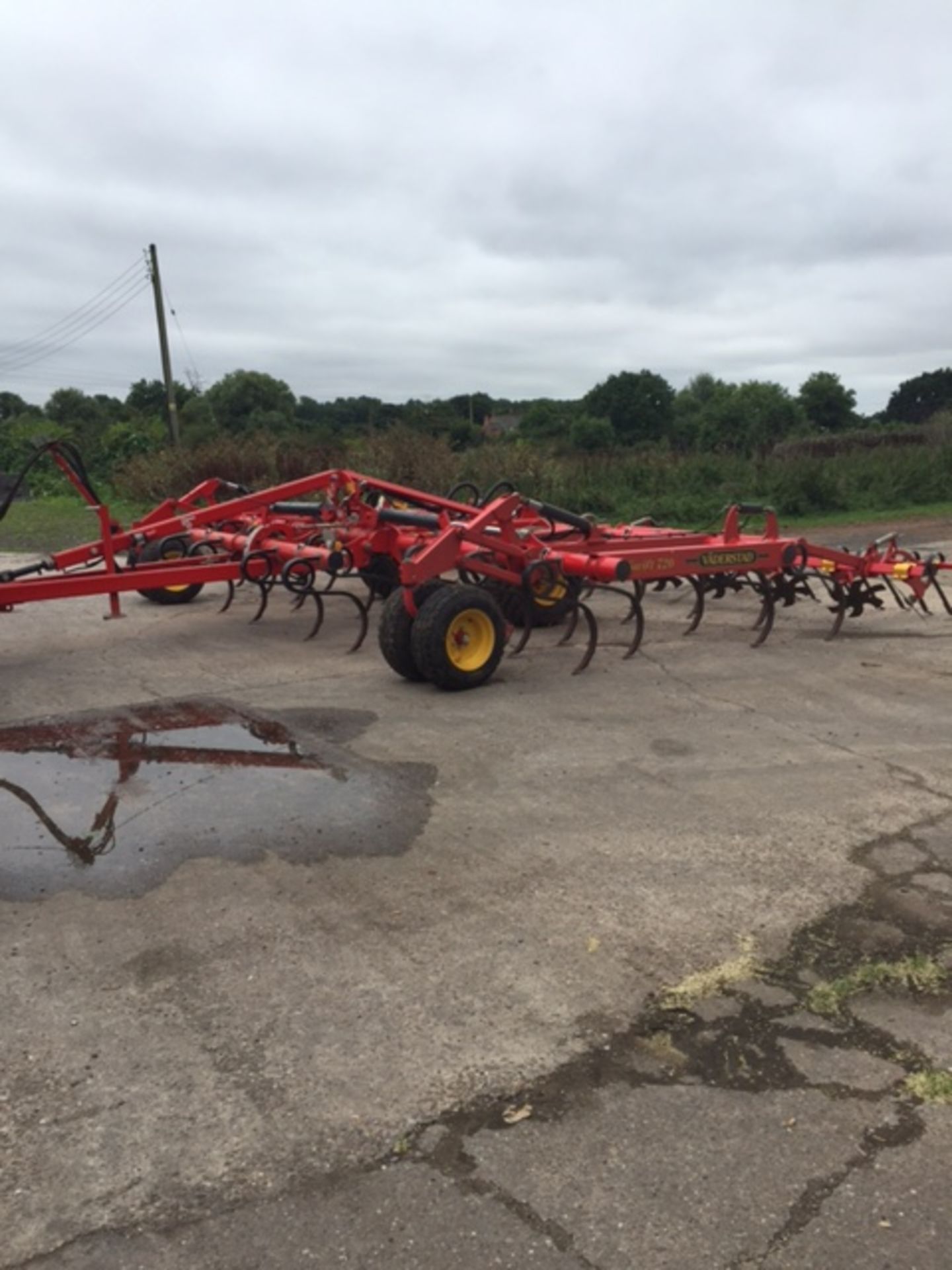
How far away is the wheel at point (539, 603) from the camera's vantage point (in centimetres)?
817

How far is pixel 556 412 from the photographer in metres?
65.3

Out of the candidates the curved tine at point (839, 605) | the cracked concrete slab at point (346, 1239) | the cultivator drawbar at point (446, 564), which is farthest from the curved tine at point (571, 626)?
the cracked concrete slab at point (346, 1239)

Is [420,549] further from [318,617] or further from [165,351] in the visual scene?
[165,351]

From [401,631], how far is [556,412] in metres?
60.2

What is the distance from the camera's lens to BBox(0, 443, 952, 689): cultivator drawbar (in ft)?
23.1

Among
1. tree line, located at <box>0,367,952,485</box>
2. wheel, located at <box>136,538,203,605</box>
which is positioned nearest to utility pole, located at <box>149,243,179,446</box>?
tree line, located at <box>0,367,952,485</box>

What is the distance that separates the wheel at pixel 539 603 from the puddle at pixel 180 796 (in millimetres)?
2418

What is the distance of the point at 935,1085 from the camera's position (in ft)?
8.90

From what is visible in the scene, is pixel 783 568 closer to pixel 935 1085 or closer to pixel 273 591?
pixel 273 591

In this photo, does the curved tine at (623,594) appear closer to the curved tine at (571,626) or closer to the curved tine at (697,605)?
the curved tine at (571,626)

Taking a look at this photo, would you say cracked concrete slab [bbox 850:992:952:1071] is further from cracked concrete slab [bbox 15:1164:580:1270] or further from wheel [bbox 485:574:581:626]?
wheel [bbox 485:574:581:626]

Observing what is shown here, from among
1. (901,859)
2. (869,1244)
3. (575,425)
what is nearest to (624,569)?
(901,859)

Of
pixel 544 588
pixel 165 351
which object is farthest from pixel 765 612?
pixel 165 351

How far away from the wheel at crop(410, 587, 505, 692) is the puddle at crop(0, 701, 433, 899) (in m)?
0.66
